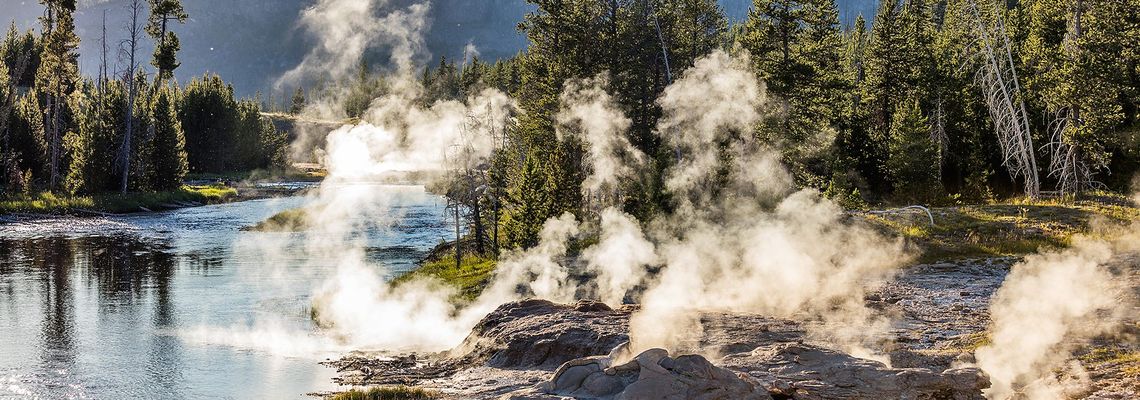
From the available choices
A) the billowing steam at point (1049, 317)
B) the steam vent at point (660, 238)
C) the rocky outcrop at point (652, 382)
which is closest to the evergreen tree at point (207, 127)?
the steam vent at point (660, 238)

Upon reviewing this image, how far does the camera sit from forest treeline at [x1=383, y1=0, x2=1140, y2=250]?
124ft

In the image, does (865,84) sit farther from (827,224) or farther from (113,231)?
(113,231)

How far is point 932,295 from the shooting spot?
2131 cm

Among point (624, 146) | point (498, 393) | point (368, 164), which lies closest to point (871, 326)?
point (498, 393)

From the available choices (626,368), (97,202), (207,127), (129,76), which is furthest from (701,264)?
(207,127)

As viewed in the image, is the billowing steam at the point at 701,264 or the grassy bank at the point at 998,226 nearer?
the billowing steam at the point at 701,264

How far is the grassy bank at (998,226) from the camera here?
1046 inches

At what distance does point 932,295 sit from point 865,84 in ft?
126

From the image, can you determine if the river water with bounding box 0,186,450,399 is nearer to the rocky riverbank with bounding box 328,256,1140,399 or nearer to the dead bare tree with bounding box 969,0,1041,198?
the rocky riverbank with bounding box 328,256,1140,399

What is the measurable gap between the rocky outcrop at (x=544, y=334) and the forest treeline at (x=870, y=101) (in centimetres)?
1589

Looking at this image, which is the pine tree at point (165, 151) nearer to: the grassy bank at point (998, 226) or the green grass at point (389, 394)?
the grassy bank at point (998, 226)

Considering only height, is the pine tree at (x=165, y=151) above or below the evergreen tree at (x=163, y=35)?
below

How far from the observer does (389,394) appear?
52.3 ft

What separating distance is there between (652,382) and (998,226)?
2242cm
